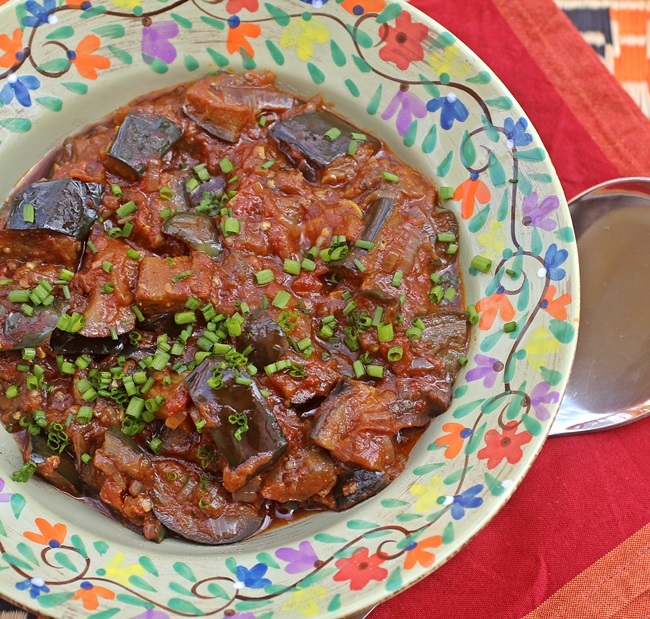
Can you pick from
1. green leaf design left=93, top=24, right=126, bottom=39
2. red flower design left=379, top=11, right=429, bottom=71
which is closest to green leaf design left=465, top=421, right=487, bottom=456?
red flower design left=379, top=11, right=429, bottom=71

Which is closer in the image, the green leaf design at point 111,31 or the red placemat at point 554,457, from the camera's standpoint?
the green leaf design at point 111,31

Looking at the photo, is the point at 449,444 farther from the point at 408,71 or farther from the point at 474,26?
the point at 474,26

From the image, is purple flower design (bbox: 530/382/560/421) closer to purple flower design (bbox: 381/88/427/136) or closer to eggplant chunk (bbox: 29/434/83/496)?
purple flower design (bbox: 381/88/427/136)

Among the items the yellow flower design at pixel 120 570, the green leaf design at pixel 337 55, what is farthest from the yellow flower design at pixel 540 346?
the yellow flower design at pixel 120 570

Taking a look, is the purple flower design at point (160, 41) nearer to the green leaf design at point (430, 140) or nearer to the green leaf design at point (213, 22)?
the green leaf design at point (213, 22)

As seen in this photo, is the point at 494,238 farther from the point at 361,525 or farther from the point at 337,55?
the point at 361,525

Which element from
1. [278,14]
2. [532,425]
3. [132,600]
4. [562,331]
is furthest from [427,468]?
[278,14]

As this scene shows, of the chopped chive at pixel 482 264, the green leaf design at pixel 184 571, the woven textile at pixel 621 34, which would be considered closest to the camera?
the green leaf design at pixel 184 571

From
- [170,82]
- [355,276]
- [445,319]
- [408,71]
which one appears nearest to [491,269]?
[445,319]
